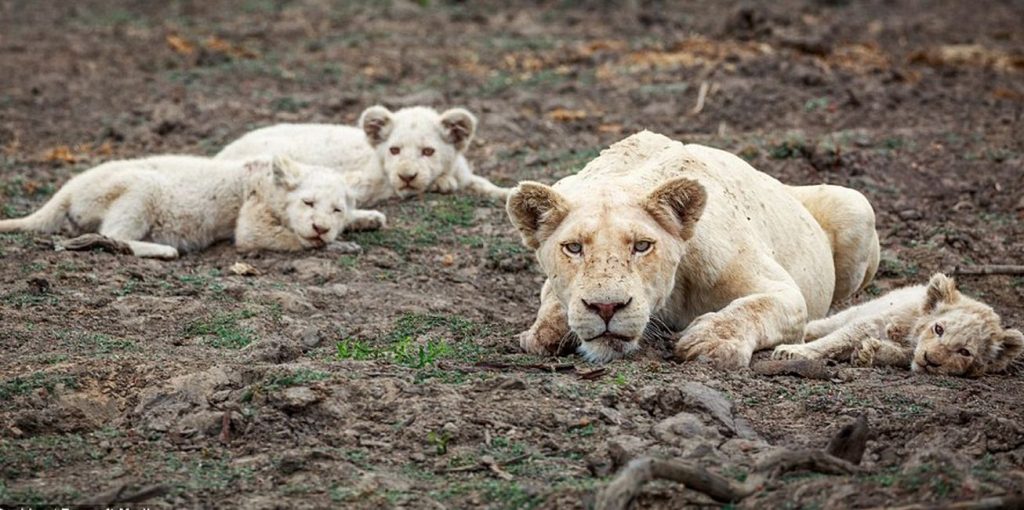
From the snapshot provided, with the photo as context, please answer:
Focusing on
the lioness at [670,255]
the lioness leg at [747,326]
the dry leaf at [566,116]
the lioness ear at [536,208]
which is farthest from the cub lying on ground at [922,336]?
the dry leaf at [566,116]

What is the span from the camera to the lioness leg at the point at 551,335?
776cm

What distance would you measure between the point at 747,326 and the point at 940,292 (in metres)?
1.36

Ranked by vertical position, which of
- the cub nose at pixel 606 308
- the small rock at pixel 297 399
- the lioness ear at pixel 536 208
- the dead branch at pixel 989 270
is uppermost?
the lioness ear at pixel 536 208

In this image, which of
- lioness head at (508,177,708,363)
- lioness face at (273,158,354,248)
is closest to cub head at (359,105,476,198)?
lioness face at (273,158,354,248)

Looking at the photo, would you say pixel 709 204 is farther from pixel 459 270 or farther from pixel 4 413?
pixel 4 413

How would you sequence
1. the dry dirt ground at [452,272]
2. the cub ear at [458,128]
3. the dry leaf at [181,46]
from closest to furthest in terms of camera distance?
the dry dirt ground at [452,272], the cub ear at [458,128], the dry leaf at [181,46]

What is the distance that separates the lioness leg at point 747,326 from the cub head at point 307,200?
11.7 feet

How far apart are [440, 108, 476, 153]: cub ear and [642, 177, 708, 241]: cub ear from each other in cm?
497

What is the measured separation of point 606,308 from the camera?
7.15 meters

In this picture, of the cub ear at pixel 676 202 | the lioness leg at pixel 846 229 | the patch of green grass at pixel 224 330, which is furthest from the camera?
the lioness leg at pixel 846 229

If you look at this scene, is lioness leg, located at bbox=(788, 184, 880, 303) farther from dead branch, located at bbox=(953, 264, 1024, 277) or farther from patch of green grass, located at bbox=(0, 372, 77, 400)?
patch of green grass, located at bbox=(0, 372, 77, 400)

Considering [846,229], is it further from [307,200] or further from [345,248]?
[307,200]

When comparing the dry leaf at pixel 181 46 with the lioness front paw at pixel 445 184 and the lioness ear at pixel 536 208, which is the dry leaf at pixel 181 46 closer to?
the lioness front paw at pixel 445 184

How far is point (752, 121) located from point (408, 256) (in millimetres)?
5345
